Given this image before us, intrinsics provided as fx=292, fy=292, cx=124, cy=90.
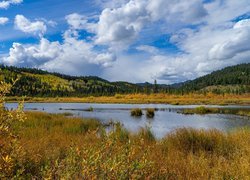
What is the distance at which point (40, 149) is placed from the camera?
9242mm

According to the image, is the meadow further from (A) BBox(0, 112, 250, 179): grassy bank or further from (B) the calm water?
(B) the calm water

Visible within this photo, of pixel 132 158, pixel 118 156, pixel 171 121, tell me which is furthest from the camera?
pixel 171 121

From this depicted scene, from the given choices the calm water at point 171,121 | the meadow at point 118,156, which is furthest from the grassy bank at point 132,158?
the calm water at point 171,121

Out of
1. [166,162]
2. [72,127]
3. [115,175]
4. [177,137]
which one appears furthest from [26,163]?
[72,127]

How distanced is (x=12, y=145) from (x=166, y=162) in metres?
4.70

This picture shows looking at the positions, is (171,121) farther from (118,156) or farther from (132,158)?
(118,156)

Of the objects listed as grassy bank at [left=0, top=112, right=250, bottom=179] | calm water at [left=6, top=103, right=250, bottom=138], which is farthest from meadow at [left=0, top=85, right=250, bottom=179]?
calm water at [left=6, top=103, right=250, bottom=138]

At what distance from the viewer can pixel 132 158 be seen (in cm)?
Result: 696

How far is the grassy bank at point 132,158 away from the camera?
4186mm

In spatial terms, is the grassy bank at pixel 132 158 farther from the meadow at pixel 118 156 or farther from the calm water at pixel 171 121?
the calm water at pixel 171 121

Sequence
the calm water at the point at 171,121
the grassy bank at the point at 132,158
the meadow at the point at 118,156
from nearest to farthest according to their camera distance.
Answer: the meadow at the point at 118,156 < the grassy bank at the point at 132,158 < the calm water at the point at 171,121

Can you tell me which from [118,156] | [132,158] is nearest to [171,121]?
[132,158]

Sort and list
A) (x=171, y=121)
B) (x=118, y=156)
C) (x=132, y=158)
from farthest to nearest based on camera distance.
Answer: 1. (x=171, y=121)
2. (x=132, y=158)
3. (x=118, y=156)

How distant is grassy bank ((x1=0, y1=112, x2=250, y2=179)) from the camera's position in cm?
419
